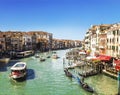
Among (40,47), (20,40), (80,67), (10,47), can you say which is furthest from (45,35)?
(80,67)

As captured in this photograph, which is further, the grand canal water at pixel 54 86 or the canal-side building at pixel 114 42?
the canal-side building at pixel 114 42

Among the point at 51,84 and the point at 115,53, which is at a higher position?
the point at 115,53

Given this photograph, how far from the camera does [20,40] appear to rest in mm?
106938

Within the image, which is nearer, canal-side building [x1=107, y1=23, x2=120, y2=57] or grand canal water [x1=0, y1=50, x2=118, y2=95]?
grand canal water [x1=0, y1=50, x2=118, y2=95]

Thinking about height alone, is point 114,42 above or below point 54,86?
above

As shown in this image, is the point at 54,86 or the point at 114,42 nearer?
the point at 54,86

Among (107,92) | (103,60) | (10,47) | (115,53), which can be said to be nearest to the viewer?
(107,92)

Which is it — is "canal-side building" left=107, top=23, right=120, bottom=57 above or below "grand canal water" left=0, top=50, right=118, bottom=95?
above

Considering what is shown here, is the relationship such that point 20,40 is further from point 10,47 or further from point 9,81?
point 9,81

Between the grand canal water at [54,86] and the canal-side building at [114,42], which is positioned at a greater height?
the canal-side building at [114,42]

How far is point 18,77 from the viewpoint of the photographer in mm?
33094

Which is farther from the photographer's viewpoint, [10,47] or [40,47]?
[40,47]

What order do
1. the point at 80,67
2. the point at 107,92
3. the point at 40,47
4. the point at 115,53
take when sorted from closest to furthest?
the point at 107,92 → the point at 115,53 → the point at 80,67 → the point at 40,47

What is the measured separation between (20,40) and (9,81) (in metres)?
74.2
